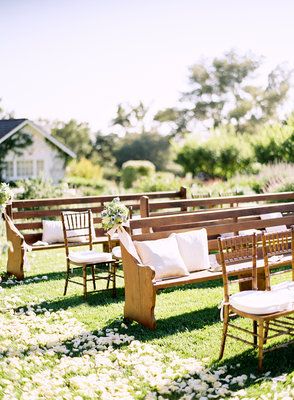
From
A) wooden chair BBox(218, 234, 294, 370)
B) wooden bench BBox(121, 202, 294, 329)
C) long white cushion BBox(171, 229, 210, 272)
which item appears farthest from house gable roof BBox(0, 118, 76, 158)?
wooden chair BBox(218, 234, 294, 370)

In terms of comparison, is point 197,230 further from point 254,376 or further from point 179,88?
point 179,88

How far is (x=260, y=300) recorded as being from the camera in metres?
5.36

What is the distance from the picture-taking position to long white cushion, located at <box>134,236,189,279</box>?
281 inches

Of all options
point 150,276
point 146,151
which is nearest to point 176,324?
point 150,276

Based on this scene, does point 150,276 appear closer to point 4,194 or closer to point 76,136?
point 4,194

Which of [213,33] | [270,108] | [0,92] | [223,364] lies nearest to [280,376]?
[223,364]

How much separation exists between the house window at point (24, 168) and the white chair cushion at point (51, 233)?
65.7 feet

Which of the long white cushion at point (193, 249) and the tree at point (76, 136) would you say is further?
the tree at point (76, 136)

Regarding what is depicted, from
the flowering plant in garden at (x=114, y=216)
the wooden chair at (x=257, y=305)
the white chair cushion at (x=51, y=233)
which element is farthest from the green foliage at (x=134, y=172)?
the wooden chair at (x=257, y=305)

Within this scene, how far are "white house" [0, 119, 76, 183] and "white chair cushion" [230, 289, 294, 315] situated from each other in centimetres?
2441

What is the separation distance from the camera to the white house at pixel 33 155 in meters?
29.4

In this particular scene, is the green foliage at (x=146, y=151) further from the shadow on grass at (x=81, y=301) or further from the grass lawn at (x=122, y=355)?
the grass lawn at (x=122, y=355)

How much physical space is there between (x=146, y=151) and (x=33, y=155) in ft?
79.3

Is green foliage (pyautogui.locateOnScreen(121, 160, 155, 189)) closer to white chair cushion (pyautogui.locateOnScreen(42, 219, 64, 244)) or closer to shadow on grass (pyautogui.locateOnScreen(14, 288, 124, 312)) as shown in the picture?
white chair cushion (pyautogui.locateOnScreen(42, 219, 64, 244))
